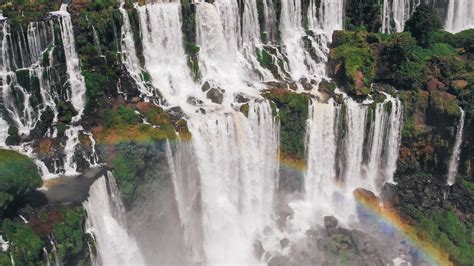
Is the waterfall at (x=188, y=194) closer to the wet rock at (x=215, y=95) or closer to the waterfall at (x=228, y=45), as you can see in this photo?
the wet rock at (x=215, y=95)

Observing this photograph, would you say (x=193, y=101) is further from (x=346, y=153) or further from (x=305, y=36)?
(x=305, y=36)

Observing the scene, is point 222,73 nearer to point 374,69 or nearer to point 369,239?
point 374,69

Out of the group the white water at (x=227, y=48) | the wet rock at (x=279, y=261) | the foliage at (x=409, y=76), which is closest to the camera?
the wet rock at (x=279, y=261)

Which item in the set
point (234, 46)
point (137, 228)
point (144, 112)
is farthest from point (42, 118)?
point (234, 46)

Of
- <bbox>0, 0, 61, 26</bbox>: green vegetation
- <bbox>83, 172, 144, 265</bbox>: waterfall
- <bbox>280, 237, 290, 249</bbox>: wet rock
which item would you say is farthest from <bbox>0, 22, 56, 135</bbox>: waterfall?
<bbox>280, 237, 290, 249</bbox>: wet rock

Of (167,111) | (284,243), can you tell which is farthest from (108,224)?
(284,243)

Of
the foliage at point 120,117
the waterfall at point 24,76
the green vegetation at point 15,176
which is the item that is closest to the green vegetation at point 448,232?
the foliage at point 120,117

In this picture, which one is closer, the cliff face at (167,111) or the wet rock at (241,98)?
the cliff face at (167,111)
